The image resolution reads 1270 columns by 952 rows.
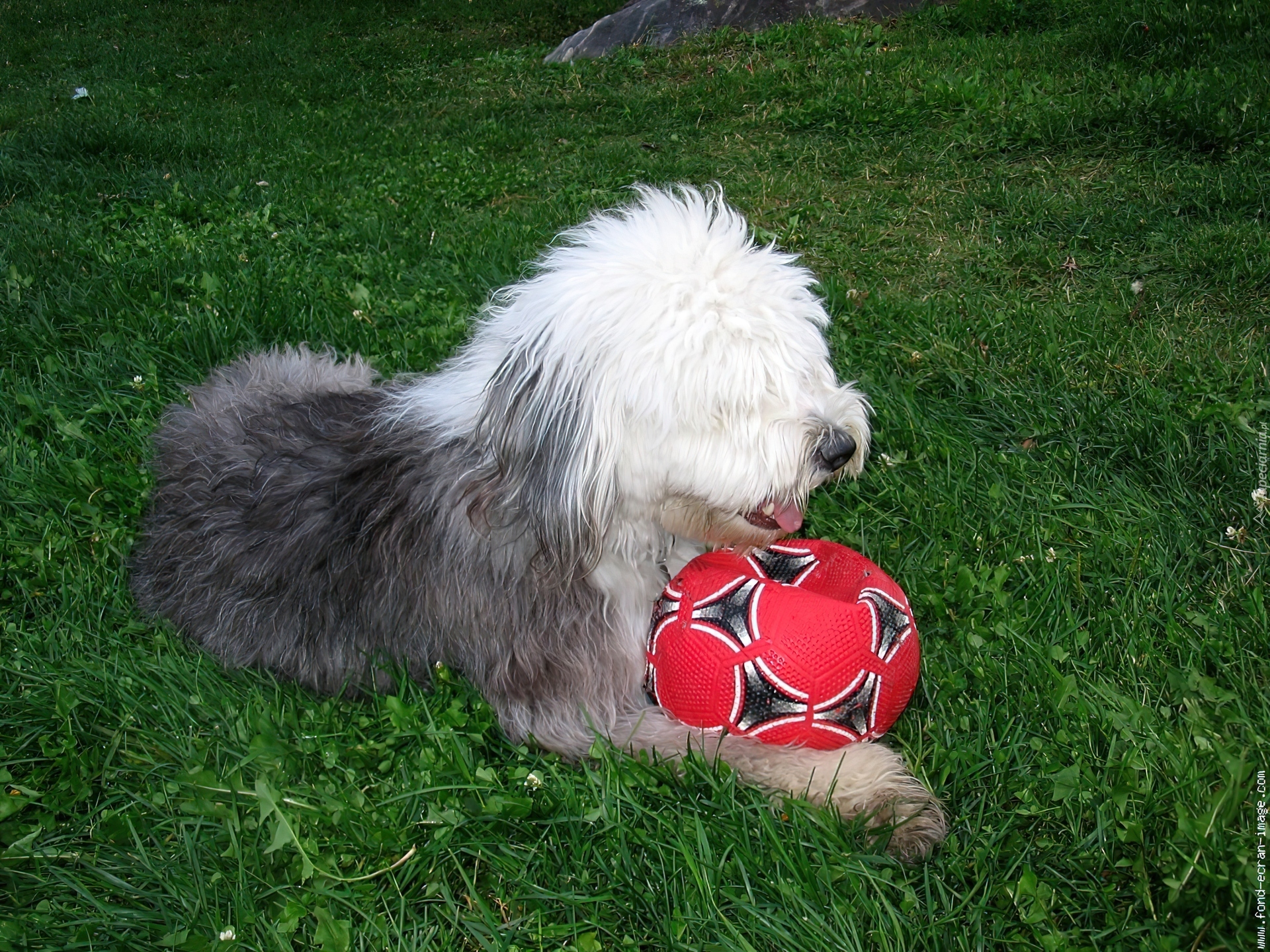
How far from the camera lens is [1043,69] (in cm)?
665

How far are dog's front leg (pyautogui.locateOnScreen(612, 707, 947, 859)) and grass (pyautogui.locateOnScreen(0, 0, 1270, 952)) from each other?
0.26ft

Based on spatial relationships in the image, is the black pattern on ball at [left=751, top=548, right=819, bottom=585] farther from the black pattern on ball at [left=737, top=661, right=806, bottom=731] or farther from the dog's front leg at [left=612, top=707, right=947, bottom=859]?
the dog's front leg at [left=612, top=707, right=947, bottom=859]

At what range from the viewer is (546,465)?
2379mm

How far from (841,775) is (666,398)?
1.03 metres

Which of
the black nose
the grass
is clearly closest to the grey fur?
the grass

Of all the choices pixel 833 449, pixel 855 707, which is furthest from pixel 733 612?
pixel 833 449

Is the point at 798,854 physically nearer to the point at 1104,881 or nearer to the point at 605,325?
the point at 1104,881

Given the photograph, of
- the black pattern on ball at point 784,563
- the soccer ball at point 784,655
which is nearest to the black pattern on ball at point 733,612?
the soccer ball at point 784,655

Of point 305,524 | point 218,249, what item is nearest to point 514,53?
point 218,249

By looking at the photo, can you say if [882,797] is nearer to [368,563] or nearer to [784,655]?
[784,655]

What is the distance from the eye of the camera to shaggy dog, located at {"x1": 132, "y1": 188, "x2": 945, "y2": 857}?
232 cm

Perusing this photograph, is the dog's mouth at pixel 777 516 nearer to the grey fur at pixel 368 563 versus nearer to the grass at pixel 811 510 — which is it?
the grey fur at pixel 368 563

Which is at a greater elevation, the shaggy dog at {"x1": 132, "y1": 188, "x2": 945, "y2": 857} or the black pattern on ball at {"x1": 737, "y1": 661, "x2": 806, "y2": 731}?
the shaggy dog at {"x1": 132, "y1": 188, "x2": 945, "y2": 857}

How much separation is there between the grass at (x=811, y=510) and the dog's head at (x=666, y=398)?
662 millimetres
